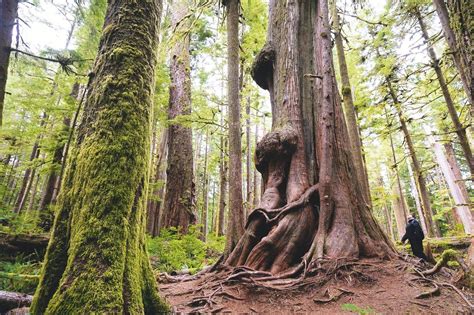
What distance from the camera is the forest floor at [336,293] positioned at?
304 centimetres

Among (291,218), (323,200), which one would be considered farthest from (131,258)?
(323,200)

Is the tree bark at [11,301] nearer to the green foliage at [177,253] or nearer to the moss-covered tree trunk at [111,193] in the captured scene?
the moss-covered tree trunk at [111,193]

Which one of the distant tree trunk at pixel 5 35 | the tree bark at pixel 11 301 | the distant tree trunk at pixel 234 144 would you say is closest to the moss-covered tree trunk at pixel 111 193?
the tree bark at pixel 11 301

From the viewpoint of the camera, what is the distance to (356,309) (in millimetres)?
2965

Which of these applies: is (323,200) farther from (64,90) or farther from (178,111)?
(64,90)

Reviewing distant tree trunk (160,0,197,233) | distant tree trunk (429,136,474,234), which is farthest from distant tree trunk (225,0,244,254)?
distant tree trunk (429,136,474,234)

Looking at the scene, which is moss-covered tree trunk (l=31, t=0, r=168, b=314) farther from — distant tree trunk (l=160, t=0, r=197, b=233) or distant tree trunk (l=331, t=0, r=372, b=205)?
distant tree trunk (l=331, t=0, r=372, b=205)

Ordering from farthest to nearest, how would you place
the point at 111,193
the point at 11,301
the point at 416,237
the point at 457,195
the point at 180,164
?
the point at 457,195, the point at 180,164, the point at 416,237, the point at 11,301, the point at 111,193

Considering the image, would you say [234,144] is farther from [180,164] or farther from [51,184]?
[51,184]

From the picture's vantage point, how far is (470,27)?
284cm

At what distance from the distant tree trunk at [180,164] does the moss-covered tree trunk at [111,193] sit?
545 centimetres

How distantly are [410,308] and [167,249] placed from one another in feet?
18.0

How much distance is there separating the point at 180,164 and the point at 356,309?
727 cm

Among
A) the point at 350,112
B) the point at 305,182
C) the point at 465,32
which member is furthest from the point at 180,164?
the point at 465,32
